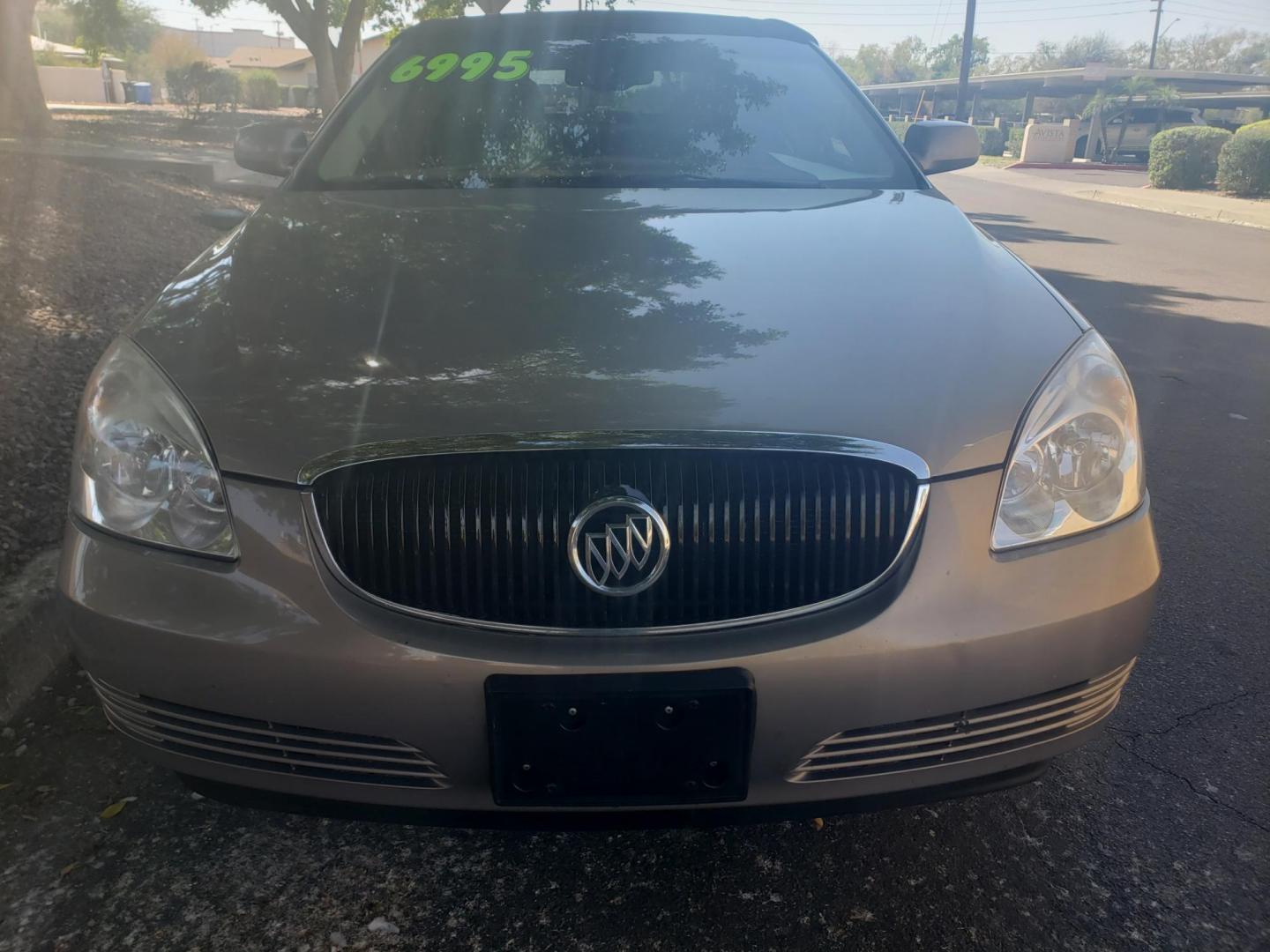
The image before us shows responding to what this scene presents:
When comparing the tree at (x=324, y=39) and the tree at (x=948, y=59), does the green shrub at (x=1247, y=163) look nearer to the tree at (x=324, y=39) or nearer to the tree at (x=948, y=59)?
the tree at (x=324, y=39)

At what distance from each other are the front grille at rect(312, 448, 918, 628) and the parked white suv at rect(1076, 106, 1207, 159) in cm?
4418

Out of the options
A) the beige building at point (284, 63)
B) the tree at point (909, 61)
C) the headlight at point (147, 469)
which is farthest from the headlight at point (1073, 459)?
the tree at point (909, 61)

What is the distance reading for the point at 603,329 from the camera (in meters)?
1.80

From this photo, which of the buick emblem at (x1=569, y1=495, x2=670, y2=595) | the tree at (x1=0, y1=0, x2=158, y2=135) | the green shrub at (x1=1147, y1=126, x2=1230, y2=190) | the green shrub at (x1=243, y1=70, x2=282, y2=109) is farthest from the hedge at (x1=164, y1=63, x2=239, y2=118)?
the buick emblem at (x1=569, y1=495, x2=670, y2=595)

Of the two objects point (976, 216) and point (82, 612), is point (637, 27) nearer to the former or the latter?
point (82, 612)

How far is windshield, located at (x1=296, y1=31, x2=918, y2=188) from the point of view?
2865mm

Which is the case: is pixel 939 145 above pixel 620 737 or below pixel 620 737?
above

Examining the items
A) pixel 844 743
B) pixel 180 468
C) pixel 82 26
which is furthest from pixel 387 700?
pixel 82 26

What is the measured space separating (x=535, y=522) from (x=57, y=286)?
492 cm

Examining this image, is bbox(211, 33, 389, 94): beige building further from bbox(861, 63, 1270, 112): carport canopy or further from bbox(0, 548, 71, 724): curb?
bbox(0, 548, 71, 724): curb

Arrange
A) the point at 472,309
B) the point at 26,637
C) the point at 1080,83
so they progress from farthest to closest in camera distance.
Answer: the point at 1080,83 < the point at 26,637 < the point at 472,309

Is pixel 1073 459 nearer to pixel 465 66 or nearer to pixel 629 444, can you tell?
pixel 629 444

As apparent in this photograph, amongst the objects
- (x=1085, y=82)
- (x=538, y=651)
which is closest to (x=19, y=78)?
(x=538, y=651)

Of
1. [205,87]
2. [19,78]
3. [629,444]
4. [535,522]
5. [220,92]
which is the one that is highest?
[205,87]
